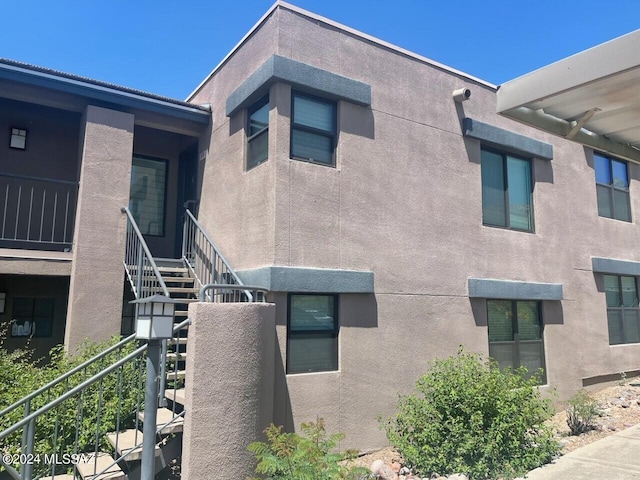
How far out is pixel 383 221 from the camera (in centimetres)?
788

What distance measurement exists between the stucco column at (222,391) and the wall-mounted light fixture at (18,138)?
19.8ft

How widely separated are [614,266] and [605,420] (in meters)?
4.40

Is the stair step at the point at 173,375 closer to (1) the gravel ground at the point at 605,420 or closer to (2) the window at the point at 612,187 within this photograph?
(1) the gravel ground at the point at 605,420

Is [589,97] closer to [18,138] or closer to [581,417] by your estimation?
[581,417]

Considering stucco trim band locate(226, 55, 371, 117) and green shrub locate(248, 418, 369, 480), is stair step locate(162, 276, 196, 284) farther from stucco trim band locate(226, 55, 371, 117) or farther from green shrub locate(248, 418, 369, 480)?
green shrub locate(248, 418, 369, 480)

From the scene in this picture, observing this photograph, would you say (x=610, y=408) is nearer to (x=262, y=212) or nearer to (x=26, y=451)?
(x=262, y=212)

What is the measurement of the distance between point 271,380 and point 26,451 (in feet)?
8.55

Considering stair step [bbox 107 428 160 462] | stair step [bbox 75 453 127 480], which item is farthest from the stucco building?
stair step [bbox 75 453 127 480]

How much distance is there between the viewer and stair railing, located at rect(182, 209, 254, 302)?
24.7 feet

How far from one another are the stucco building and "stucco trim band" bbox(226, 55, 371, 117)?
0.03 m

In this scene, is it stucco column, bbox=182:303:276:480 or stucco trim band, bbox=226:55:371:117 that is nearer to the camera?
stucco column, bbox=182:303:276:480

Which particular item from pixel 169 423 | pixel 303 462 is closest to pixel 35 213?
pixel 169 423

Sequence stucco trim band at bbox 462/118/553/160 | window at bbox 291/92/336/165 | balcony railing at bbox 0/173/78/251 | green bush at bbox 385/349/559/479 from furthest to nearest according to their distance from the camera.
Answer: stucco trim band at bbox 462/118/553/160 < balcony railing at bbox 0/173/78/251 < window at bbox 291/92/336/165 < green bush at bbox 385/349/559/479

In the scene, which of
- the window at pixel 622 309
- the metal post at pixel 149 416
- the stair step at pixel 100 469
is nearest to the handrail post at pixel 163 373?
the stair step at pixel 100 469
